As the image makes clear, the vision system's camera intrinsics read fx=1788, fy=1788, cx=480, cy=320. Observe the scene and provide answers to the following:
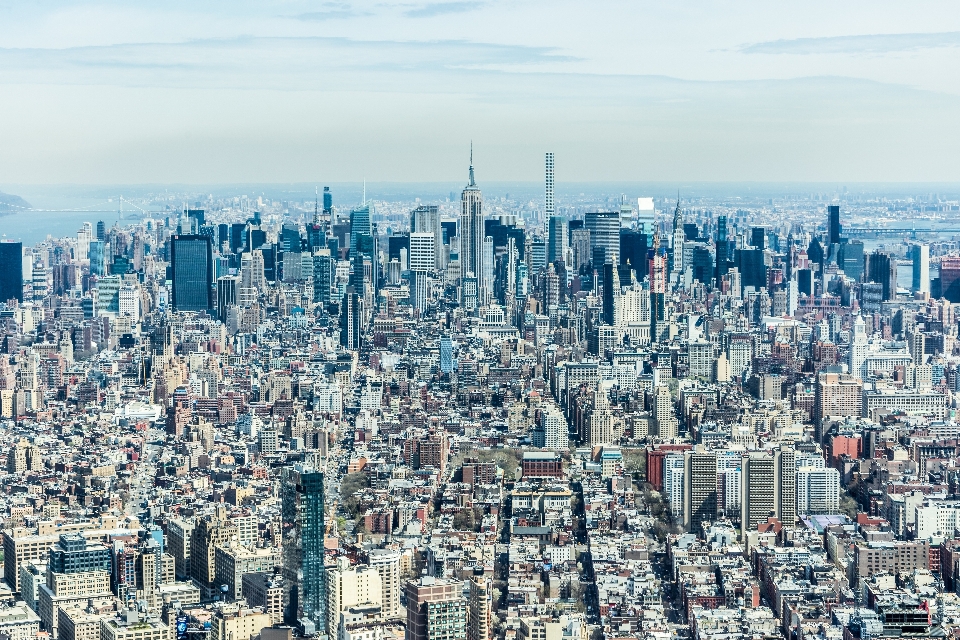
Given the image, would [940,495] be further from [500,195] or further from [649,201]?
[500,195]

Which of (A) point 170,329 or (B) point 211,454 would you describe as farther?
(A) point 170,329

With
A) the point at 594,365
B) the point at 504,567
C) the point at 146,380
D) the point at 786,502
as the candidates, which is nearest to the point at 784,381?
A: the point at 594,365

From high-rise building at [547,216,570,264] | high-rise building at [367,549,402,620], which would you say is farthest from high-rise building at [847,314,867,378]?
high-rise building at [367,549,402,620]

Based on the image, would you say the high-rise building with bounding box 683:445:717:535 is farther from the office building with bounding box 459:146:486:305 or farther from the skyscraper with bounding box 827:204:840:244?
the office building with bounding box 459:146:486:305

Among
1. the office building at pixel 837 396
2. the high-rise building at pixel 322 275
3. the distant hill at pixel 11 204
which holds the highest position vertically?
the distant hill at pixel 11 204

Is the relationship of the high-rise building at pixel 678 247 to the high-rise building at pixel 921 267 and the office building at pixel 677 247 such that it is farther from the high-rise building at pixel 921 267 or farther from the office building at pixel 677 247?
the high-rise building at pixel 921 267

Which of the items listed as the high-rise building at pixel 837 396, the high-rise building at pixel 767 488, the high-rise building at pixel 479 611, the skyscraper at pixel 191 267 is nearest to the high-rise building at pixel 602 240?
the skyscraper at pixel 191 267

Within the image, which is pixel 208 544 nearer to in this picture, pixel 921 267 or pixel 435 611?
pixel 435 611
